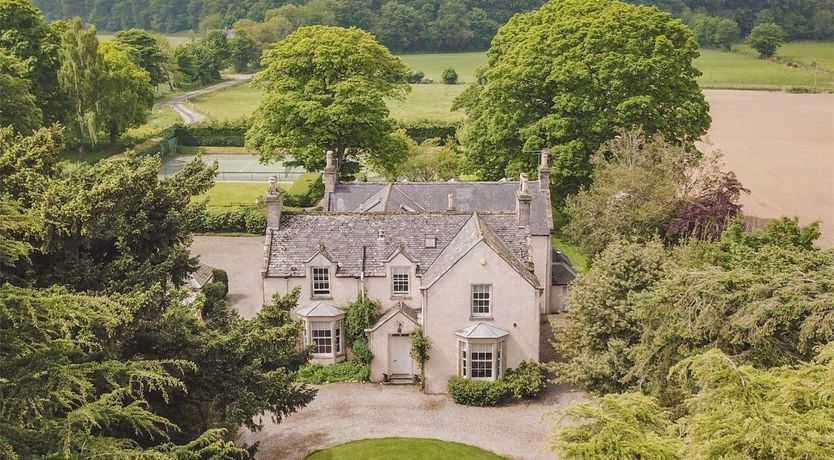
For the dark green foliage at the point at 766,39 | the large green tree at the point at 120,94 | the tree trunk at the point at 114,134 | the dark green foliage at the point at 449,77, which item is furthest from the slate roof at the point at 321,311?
the dark green foliage at the point at 766,39

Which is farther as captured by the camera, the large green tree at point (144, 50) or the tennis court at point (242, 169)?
the large green tree at point (144, 50)

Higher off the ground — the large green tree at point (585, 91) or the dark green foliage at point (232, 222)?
the large green tree at point (585, 91)

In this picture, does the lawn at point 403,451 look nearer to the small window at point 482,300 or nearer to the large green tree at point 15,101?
the small window at point 482,300

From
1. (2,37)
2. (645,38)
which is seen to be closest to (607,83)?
(645,38)

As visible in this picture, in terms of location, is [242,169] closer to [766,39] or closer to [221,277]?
[221,277]

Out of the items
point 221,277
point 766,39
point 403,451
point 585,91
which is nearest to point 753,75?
point 766,39

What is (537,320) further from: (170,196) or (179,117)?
(179,117)

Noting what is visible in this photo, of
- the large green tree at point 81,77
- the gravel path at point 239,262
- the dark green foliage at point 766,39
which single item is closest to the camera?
the gravel path at point 239,262
